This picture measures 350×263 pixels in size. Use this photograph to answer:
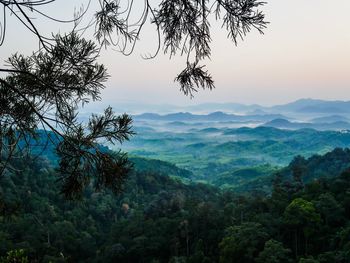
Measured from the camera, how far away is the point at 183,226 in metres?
30.2

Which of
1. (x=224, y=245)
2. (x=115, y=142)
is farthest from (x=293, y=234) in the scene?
(x=115, y=142)

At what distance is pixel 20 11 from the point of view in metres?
2.28

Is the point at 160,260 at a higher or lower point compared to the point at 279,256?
lower

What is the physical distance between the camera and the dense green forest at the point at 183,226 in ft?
67.2

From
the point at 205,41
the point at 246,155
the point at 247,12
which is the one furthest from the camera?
the point at 246,155

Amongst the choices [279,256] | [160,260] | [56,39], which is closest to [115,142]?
[56,39]

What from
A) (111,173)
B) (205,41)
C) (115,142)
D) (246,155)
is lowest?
(246,155)

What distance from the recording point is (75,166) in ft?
9.63

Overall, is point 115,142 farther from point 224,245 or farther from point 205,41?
point 224,245

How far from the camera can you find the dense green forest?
67.2 feet

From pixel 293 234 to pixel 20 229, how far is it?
74.6 feet

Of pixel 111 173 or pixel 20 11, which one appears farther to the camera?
pixel 111 173

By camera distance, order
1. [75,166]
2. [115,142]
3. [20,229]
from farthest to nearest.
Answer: [20,229] → [115,142] → [75,166]

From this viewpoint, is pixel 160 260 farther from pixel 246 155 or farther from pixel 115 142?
pixel 246 155
